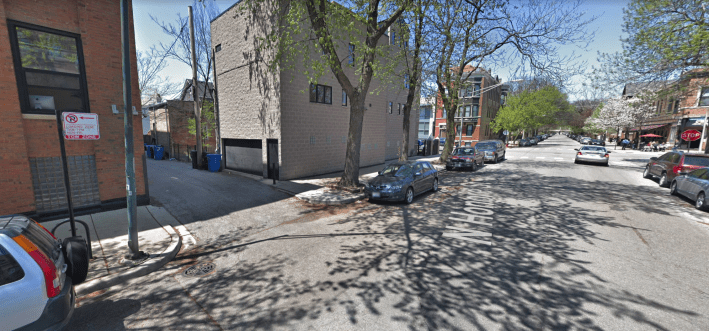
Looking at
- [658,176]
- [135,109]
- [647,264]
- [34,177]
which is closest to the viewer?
[647,264]

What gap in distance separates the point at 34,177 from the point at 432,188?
42.2 feet

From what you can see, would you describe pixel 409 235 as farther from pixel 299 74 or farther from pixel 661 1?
pixel 661 1

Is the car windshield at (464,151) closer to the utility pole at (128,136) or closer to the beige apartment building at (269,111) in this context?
the beige apartment building at (269,111)

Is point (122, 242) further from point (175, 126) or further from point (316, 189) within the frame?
point (175, 126)

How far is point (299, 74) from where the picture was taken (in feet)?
46.9

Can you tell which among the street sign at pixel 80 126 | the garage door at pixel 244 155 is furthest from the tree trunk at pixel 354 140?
the street sign at pixel 80 126

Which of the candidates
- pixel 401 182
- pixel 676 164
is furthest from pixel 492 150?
pixel 401 182

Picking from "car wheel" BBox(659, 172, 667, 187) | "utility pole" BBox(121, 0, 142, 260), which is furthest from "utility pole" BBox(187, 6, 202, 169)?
"car wheel" BBox(659, 172, 667, 187)

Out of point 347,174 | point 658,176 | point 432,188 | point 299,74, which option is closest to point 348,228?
point 347,174

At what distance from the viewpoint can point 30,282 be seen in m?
2.92

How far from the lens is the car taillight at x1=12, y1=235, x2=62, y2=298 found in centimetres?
308

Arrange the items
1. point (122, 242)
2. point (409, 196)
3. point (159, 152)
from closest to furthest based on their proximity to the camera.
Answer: point (122, 242)
point (409, 196)
point (159, 152)

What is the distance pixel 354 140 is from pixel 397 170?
7.82 feet

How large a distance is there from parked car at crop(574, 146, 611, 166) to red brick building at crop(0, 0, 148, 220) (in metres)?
26.2
